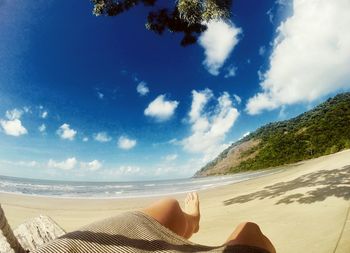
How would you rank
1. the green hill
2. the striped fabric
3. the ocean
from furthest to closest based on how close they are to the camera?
the green hill → the ocean → the striped fabric

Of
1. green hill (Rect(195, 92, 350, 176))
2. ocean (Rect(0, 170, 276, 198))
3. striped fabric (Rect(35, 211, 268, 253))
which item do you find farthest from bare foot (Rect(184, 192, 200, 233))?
green hill (Rect(195, 92, 350, 176))

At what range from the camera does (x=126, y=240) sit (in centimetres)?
150

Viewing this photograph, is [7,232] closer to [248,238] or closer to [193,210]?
[248,238]

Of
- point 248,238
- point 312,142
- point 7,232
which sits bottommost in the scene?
point 248,238

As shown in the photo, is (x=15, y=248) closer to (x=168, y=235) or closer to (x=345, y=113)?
(x=168, y=235)

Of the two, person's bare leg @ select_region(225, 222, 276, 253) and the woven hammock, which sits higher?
the woven hammock

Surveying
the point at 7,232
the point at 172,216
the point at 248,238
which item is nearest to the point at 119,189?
the point at 172,216

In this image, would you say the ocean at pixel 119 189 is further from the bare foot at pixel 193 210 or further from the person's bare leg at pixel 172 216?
the person's bare leg at pixel 172 216

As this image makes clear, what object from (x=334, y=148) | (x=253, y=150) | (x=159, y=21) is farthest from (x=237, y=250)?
(x=253, y=150)

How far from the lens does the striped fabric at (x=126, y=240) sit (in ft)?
4.38

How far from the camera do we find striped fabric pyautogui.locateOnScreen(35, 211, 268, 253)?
4.38 ft

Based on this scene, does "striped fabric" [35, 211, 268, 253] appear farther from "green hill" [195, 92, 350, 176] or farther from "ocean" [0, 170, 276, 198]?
"green hill" [195, 92, 350, 176]

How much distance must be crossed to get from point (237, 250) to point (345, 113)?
4910 centimetres

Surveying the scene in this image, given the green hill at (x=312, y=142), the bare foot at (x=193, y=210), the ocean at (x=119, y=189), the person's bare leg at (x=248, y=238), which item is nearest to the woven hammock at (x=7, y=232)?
the person's bare leg at (x=248, y=238)
